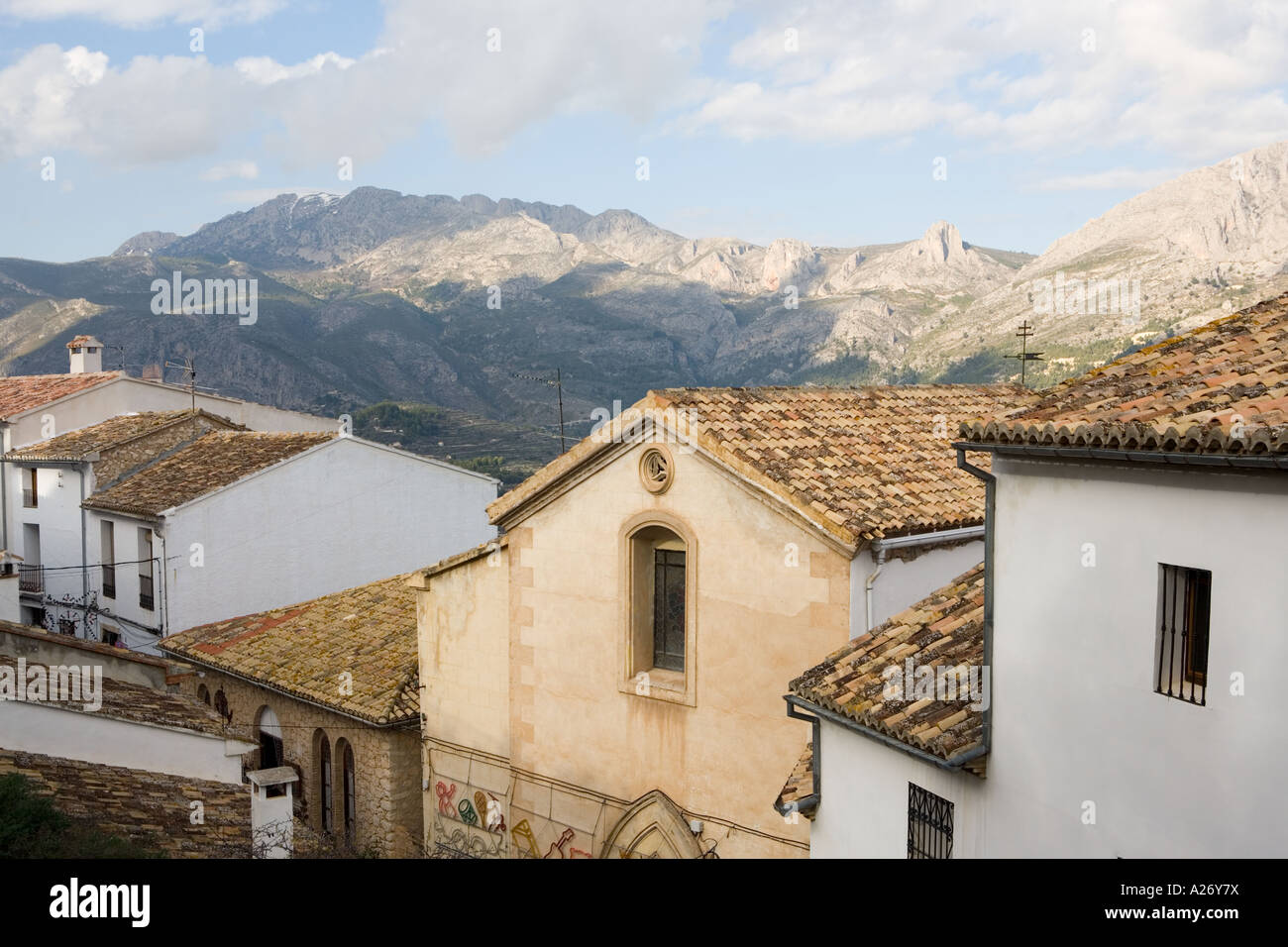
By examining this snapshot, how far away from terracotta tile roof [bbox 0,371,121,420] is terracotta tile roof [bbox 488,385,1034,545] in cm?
2352

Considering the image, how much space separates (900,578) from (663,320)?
154m

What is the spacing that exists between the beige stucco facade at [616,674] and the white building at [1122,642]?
2.97m

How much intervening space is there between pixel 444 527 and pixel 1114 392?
76.9ft

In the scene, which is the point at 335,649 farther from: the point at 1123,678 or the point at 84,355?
the point at 84,355

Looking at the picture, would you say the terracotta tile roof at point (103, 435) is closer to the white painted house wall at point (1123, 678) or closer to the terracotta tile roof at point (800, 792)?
the terracotta tile roof at point (800, 792)

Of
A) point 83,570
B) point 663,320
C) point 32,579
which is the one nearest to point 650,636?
point 83,570

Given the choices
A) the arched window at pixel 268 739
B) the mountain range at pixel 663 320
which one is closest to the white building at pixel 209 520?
the arched window at pixel 268 739

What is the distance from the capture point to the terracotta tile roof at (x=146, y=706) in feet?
45.1

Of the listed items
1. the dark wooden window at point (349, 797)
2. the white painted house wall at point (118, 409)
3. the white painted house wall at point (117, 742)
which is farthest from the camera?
the white painted house wall at point (118, 409)

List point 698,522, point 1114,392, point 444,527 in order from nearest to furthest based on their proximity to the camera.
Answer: point 1114,392, point 698,522, point 444,527

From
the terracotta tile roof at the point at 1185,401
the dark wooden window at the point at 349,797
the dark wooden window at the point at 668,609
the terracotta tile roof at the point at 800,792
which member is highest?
the terracotta tile roof at the point at 1185,401
